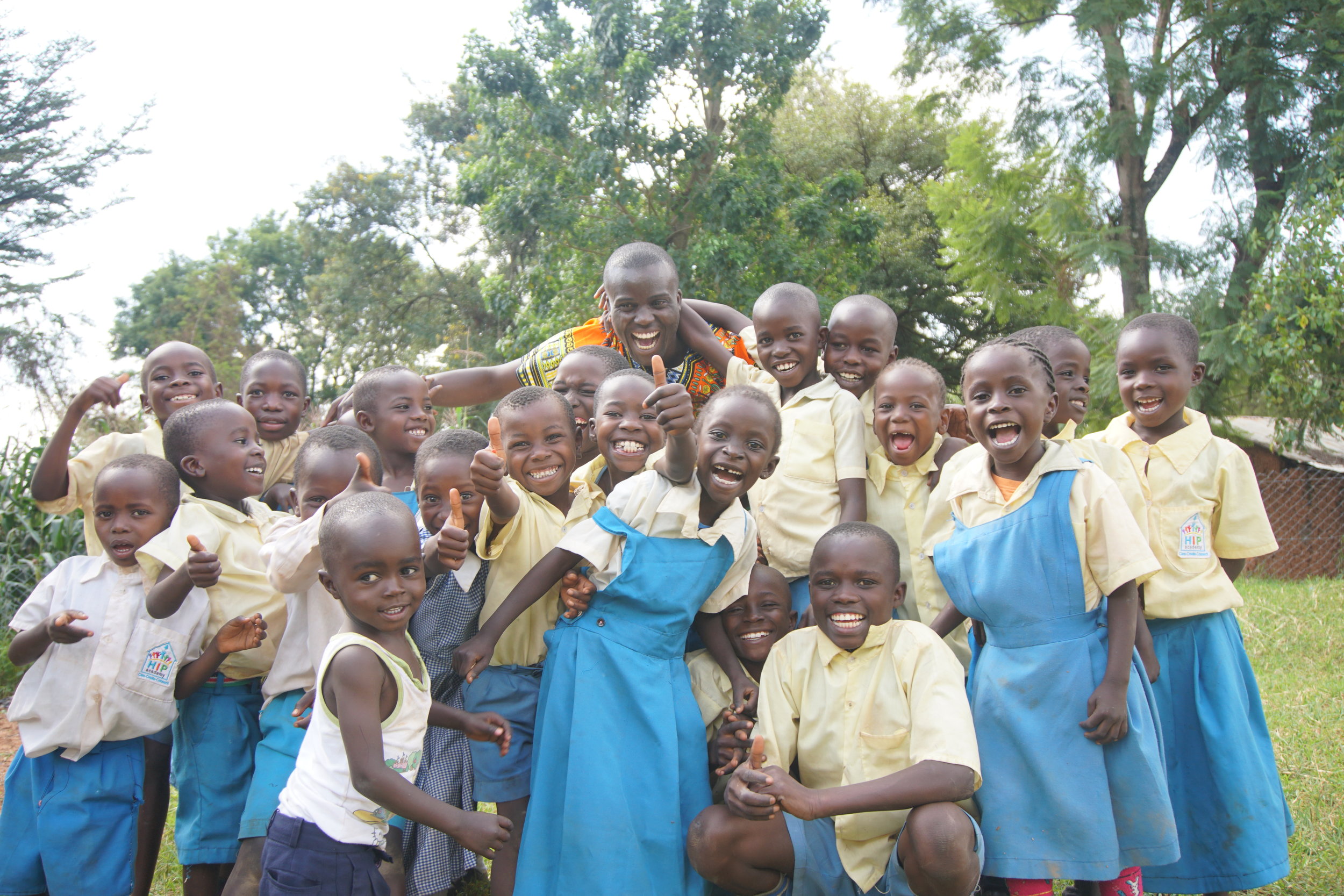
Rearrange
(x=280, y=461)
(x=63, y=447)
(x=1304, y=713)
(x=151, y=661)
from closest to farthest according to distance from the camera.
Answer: (x=151, y=661)
(x=63, y=447)
(x=280, y=461)
(x=1304, y=713)

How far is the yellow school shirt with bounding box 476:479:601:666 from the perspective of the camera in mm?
2898

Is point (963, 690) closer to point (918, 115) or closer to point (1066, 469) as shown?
point (1066, 469)

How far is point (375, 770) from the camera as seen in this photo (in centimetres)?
219

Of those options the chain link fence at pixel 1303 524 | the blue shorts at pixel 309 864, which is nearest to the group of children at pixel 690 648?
the blue shorts at pixel 309 864

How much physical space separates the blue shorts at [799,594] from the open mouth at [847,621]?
0.35m

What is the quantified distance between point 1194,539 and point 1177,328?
70cm

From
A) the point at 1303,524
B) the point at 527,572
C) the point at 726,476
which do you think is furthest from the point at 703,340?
the point at 1303,524

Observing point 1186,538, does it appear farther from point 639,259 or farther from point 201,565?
point 201,565

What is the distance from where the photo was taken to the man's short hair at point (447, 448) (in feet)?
9.57

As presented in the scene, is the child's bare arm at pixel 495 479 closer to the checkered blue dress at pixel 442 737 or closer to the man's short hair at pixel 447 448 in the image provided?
the man's short hair at pixel 447 448

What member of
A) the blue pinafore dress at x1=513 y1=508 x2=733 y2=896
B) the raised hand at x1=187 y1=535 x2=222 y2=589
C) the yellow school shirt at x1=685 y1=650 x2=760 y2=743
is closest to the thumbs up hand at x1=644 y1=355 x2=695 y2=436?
the blue pinafore dress at x1=513 y1=508 x2=733 y2=896

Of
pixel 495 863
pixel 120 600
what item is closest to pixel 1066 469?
pixel 495 863

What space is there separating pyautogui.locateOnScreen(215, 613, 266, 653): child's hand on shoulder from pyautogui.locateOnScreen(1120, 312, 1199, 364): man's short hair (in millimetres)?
2872

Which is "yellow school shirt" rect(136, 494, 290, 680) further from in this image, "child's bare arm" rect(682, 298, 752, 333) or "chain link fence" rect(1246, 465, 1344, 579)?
"chain link fence" rect(1246, 465, 1344, 579)
